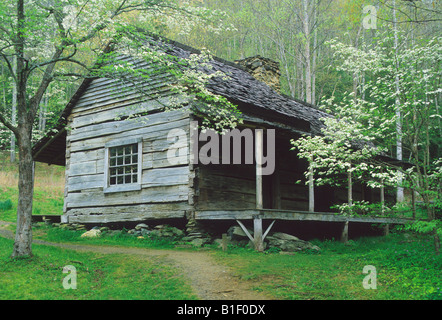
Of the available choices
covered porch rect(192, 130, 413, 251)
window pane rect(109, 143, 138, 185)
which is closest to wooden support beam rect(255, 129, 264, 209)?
covered porch rect(192, 130, 413, 251)

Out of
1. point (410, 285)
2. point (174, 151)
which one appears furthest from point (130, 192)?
point (410, 285)

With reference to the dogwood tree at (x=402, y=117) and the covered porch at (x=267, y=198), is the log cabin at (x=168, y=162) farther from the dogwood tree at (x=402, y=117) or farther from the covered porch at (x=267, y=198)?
the dogwood tree at (x=402, y=117)

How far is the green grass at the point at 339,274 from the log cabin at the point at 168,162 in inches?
61.5

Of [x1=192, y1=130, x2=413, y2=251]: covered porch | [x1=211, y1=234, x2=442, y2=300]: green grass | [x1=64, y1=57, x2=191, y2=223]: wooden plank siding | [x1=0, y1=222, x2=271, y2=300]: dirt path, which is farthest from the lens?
[x1=64, y1=57, x2=191, y2=223]: wooden plank siding

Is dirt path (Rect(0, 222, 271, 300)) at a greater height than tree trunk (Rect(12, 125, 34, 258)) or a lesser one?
lesser

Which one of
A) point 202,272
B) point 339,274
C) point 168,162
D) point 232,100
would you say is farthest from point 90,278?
point 232,100

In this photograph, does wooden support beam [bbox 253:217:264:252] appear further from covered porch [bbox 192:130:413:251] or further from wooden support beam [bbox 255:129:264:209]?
wooden support beam [bbox 255:129:264:209]

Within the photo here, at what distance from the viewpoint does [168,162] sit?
39.0ft

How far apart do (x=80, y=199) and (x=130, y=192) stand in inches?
97.4

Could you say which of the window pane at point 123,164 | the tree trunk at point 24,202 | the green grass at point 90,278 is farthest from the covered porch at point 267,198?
the tree trunk at point 24,202

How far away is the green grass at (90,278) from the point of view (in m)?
6.02

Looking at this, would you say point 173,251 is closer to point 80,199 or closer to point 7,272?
point 7,272

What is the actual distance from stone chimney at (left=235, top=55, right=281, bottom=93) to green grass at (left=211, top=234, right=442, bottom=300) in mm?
10074

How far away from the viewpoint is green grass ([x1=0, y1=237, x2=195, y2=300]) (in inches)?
237
